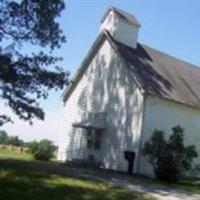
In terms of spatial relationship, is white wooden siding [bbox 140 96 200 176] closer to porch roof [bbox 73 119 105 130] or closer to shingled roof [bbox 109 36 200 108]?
shingled roof [bbox 109 36 200 108]

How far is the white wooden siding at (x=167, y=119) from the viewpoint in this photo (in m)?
28.3

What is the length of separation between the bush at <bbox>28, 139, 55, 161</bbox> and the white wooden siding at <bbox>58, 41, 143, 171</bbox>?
6.69 feet

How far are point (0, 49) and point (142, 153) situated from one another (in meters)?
10.2

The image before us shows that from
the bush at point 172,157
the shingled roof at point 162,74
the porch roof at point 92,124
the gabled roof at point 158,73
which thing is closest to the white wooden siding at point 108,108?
the porch roof at point 92,124

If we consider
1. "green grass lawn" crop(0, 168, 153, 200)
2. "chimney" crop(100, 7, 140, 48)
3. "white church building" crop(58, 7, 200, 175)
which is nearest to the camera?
"green grass lawn" crop(0, 168, 153, 200)

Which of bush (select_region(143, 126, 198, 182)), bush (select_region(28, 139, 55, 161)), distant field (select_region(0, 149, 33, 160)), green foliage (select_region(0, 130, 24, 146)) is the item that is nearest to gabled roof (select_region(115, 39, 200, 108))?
bush (select_region(143, 126, 198, 182))

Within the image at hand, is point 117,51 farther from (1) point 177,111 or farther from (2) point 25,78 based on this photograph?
(2) point 25,78

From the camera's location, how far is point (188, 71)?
115 ft

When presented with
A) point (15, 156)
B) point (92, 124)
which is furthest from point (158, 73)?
point (15, 156)

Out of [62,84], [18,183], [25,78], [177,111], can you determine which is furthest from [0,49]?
[177,111]

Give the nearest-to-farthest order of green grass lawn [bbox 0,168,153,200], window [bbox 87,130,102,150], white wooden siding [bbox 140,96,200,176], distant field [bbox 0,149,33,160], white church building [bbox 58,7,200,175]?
1. green grass lawn [bbox 0,168,153,200]
2. distant field [bbox 0,149,33,160]
3. white wooden siding [bbox 140,96,200,176]
4. white church building [bbox 58,7,200,175]
5. window [bbox 87,130,102,150]

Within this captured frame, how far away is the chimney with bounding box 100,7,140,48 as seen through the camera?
104ft

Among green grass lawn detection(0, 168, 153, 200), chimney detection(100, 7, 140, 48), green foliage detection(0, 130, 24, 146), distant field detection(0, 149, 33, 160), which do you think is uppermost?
chimney detection(100, 7, 140, 48)

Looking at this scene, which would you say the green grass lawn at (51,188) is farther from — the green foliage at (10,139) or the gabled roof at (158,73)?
the green foliage at (10,139)
